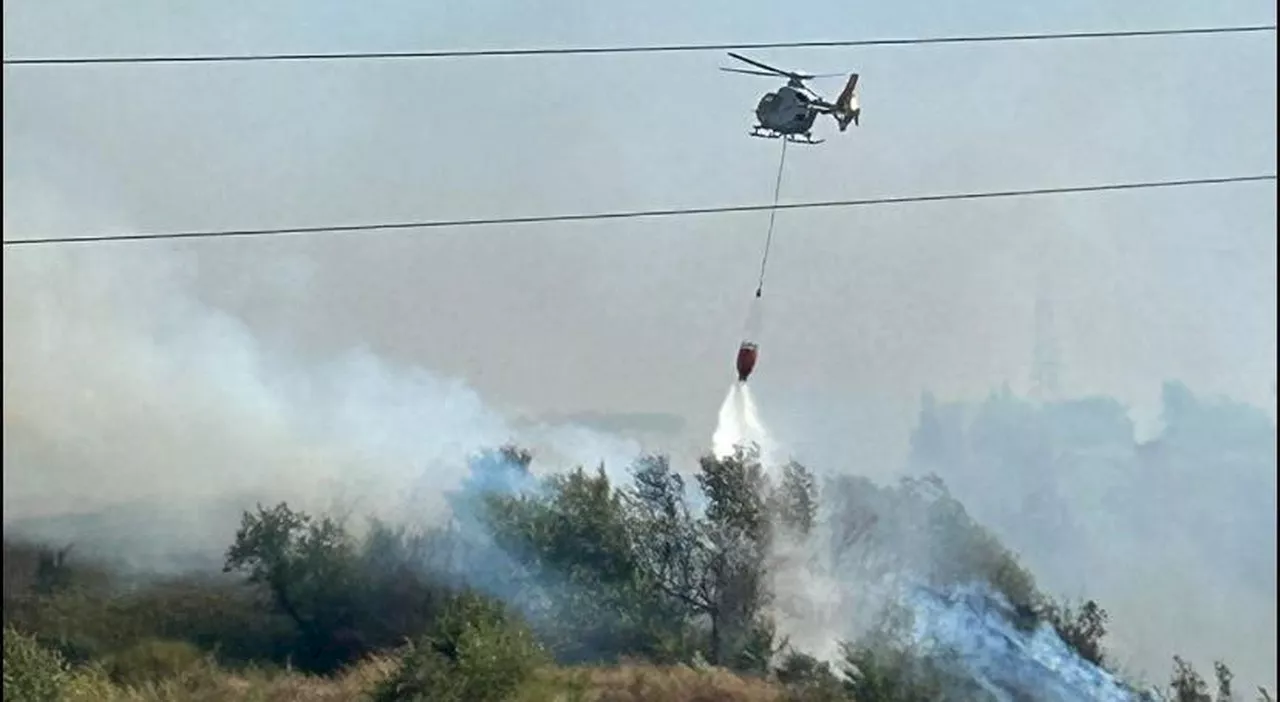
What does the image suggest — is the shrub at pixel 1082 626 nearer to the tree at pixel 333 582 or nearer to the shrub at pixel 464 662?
the shrub at pixel 464 662

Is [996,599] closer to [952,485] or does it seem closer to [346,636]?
[952,485]

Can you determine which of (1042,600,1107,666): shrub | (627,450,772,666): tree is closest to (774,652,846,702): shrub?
(627,450,772,666): tree

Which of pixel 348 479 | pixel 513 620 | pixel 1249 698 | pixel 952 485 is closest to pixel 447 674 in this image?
pixel 513 620

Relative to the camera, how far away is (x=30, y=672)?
45.8ft

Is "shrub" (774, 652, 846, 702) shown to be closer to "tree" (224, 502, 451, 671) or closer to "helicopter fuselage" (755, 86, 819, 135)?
"tree" (224, 502, 451, 671)

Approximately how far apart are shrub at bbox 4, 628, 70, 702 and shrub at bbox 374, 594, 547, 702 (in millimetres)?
2485

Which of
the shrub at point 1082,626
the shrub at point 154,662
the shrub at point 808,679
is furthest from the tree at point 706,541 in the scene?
the shrub at point 154,662

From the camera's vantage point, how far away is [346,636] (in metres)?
15.0

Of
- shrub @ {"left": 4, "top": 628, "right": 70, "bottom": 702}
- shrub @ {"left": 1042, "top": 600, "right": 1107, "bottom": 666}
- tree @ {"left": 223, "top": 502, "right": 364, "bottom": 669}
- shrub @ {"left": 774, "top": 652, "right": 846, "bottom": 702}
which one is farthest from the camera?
shrub @ {"left": 1042, "top": 600, "right": 1107, "bottom": 666}

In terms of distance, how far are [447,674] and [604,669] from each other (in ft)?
4.94

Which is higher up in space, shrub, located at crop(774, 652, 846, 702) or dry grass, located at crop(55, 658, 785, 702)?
shrub, located at crop(774, 652, 846, 702)

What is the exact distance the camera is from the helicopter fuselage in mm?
14125

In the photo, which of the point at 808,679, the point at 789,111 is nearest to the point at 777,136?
the point at 789,111

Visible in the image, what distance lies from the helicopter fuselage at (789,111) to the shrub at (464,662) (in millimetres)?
4628
